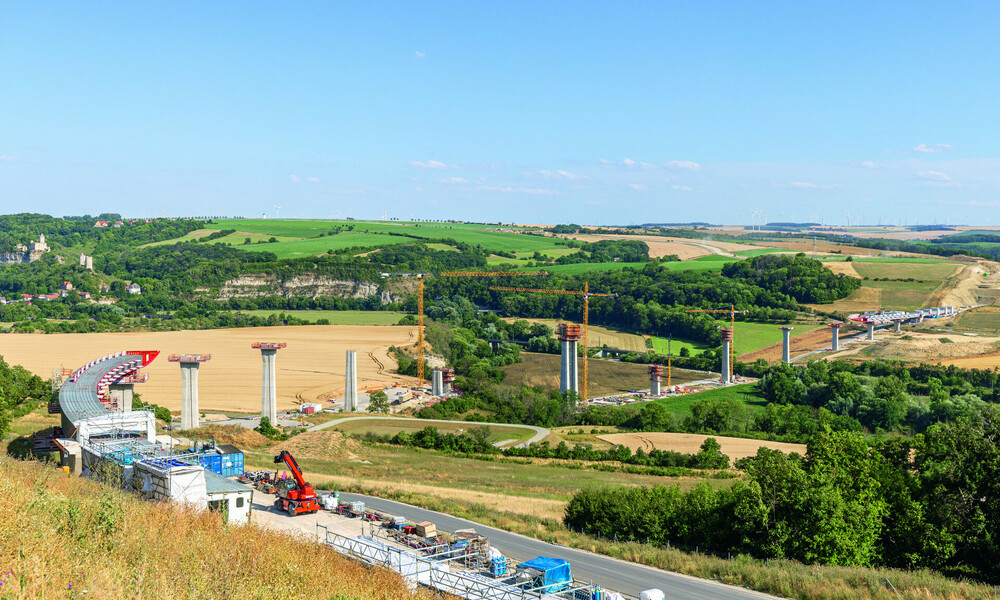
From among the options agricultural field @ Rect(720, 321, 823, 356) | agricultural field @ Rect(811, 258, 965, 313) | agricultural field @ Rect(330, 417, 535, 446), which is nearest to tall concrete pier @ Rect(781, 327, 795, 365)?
agricultural field @ Rect(720, 321, 823, 356)

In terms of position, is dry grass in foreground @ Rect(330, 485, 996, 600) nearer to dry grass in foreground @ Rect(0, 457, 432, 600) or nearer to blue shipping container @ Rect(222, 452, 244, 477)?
dry grass in foreground @ Rect(0, 457, 432, 600)

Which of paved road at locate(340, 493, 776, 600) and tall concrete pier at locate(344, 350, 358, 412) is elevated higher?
paved road at locate(340, 493, 776, 600)

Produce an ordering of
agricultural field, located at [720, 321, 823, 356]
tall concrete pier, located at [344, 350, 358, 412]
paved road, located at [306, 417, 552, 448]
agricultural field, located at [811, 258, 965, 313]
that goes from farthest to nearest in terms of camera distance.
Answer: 1. agricultural field, located at [811, 258, 965, 313]
2. agricultural field, located at [720, 321, 823, 356]
3. tall concrete pier, located at [344, 350, 358, 412]
4. paved road, located at [306, 417, 552, 448]

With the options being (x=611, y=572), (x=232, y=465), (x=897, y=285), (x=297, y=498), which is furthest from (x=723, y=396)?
(x=611, y=572)

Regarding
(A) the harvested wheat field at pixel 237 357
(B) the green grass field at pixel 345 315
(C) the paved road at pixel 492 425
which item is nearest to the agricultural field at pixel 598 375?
(A) the harvested wheat field at pixel 237 357

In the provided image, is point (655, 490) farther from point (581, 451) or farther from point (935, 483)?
point (581, 451)

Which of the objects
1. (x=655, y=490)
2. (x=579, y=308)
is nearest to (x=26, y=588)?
(x=655, y=490)

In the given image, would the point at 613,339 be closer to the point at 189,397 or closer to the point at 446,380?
the point at 446,380
